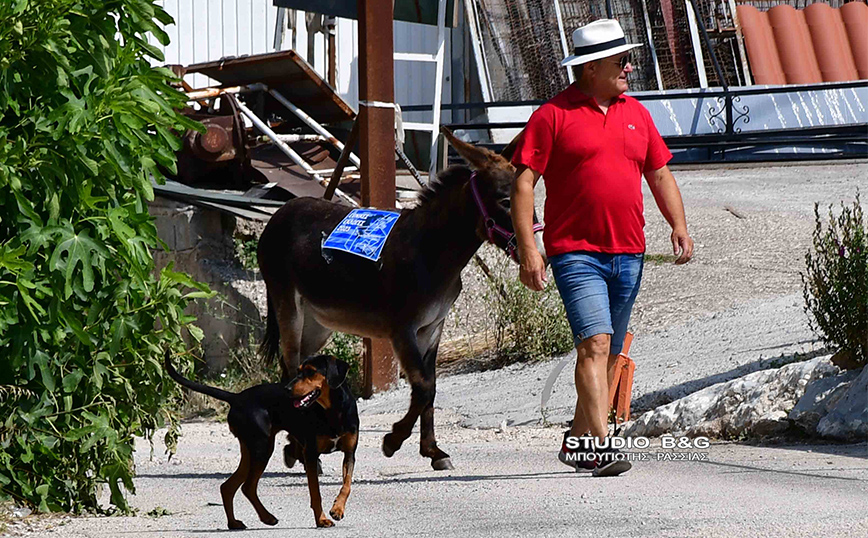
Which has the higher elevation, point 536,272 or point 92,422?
point 536,272

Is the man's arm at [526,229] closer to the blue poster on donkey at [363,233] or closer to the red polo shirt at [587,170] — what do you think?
the red polo shirt at [587,170]

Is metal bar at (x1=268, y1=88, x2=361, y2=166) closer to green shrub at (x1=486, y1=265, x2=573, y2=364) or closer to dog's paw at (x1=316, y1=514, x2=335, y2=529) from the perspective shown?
green shrub at (x1=486, y1=265, x2=573, y2=364)

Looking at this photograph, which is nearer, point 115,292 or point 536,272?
point 115,292

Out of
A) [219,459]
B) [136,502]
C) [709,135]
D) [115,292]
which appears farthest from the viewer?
[709,135]

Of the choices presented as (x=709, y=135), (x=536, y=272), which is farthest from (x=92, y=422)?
(x=709, y=135)

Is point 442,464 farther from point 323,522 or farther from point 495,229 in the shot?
point 323,522

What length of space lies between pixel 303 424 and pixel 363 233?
2827 millimetres

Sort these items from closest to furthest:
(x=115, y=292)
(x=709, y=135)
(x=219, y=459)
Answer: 1. (x=115, y=292)
2. (x=219, y=459)
3. (x=709, y=135)

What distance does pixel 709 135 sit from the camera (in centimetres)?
1614

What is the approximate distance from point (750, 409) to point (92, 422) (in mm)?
3997

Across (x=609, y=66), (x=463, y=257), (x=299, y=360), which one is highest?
(x=609, y=66)

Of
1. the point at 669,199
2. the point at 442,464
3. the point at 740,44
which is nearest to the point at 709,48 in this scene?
the point at 740,44

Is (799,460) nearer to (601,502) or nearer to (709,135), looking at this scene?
(601,502)

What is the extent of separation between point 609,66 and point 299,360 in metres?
3.11
